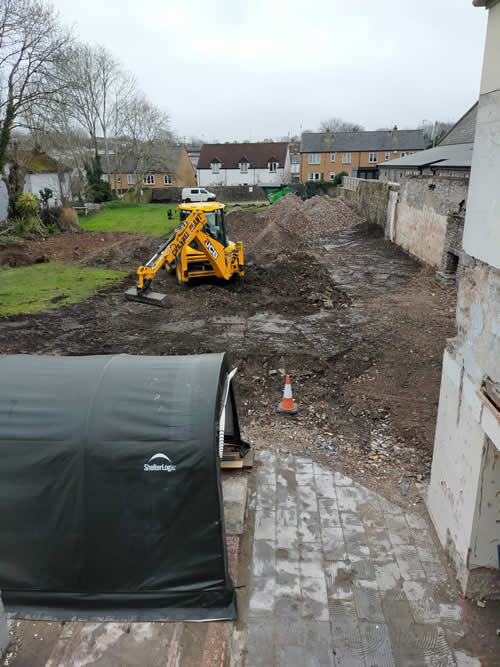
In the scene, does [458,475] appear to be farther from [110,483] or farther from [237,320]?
[237,320]

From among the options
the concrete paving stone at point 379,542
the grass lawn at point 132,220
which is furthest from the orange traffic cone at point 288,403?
the grass lawn at point 132,220

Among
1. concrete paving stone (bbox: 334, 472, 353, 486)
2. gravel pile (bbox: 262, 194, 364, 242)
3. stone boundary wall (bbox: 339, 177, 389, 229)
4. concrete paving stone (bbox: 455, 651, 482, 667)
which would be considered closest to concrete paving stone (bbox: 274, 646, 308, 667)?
concrete paving stone (bbox: 455, 651, 482, 667)

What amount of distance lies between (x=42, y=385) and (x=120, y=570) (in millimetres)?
1944

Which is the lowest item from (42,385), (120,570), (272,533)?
(272,533)

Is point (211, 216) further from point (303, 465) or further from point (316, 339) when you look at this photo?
point (303, 465)

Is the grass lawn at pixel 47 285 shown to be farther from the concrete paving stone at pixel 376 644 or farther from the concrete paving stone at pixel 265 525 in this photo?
the concrete paving stone at pixel 376 644

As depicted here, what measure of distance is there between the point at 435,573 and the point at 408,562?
0.95 feet

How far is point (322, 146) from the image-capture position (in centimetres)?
5781

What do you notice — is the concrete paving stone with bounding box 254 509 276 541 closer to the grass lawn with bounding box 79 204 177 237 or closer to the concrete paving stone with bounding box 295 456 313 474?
the concrete paving stone with bounding box 295 456 313 474

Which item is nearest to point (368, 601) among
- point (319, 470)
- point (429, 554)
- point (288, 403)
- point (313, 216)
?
point (429, 554)

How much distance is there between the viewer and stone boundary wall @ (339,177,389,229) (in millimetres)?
27578

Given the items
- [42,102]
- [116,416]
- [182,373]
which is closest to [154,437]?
[116,416]

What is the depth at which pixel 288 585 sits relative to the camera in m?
5.00

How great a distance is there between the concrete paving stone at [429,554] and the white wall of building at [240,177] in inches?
2350
